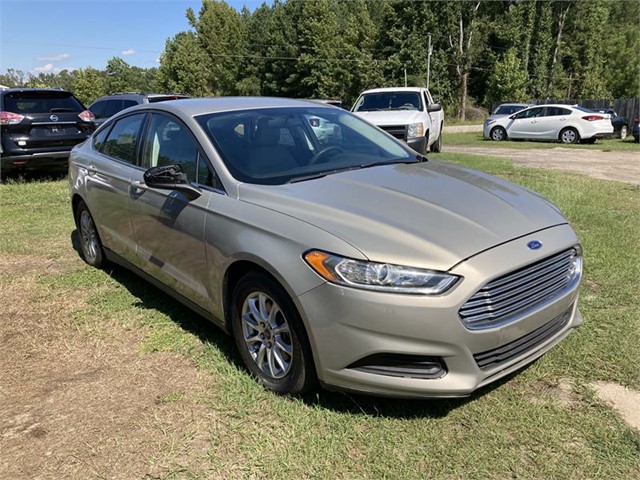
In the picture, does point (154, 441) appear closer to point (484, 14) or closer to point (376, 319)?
point (376, 319)

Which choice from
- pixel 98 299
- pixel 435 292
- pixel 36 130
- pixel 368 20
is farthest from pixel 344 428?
pixel 368 20

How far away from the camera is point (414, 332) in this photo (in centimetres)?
238

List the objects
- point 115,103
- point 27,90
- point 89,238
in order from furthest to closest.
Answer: point 115,103 < point 27,90 < point 89,238

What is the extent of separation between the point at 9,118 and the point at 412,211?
30.9 ft

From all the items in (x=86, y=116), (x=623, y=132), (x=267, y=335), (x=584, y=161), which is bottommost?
(x=584, y=161)

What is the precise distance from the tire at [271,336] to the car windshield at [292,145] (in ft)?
2.29

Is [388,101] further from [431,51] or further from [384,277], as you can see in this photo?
[431,51]

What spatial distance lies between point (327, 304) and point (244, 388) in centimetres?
94

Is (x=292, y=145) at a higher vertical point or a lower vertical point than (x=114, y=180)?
higher

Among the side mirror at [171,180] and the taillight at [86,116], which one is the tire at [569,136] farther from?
the side mirror at [171,180]

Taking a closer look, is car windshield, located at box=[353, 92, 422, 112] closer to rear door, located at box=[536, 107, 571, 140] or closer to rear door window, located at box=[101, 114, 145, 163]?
rear door window, located at box=[101, 114, 145, 163]

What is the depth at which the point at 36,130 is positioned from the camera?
32.2 feet

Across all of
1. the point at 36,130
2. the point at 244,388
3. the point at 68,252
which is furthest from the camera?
the point at 36,130

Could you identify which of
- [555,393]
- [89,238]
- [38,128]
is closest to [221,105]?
[89,238]
